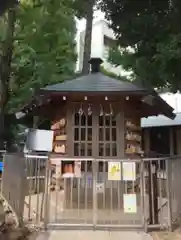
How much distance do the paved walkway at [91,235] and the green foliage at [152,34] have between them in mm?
4077

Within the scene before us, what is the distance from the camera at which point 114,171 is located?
6605mm

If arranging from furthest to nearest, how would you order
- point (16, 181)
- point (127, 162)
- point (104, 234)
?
point (16, 181), point (127, 162), point (104, 234)

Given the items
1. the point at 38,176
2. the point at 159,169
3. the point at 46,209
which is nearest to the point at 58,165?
the point at 38,176

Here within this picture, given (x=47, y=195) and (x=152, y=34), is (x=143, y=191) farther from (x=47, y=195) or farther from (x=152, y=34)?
(x=152, y=34)

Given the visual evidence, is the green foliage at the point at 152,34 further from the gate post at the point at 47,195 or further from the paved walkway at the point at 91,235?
the paved walkway at the point at 91,235

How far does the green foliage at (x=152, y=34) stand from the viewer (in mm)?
7668

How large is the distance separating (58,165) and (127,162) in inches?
64.6

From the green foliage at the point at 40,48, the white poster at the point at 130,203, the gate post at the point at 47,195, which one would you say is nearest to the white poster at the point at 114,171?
the white poster at the point at 130,203

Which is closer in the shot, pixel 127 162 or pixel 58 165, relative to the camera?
pixel 127 162

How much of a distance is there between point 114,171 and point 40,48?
733 centimetres

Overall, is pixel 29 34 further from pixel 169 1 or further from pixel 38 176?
pixel 38 176

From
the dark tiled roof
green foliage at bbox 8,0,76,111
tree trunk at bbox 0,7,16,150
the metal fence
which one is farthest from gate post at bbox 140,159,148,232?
tree trunk at bbox 0,7,16,150

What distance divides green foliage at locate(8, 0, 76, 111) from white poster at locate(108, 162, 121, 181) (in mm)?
5688

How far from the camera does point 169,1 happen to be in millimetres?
8039
